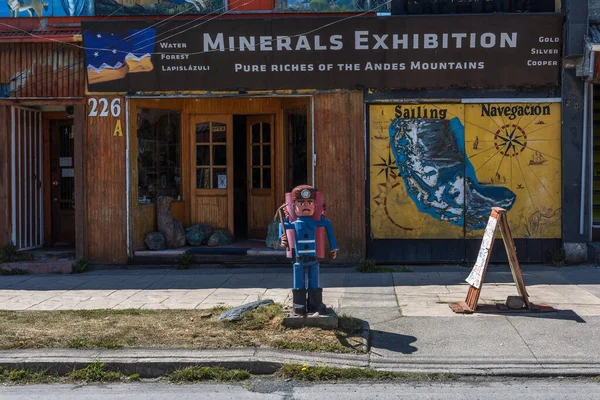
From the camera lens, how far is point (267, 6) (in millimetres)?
12203

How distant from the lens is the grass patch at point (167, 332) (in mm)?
7145

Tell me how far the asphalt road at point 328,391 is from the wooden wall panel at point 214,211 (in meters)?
7.28

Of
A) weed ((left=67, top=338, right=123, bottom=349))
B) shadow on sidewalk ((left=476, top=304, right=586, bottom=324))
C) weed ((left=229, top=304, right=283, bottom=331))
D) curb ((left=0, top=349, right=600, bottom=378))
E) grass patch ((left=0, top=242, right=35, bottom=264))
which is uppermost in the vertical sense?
grass patch ((left=0, top=242, right=35, bottom=264))

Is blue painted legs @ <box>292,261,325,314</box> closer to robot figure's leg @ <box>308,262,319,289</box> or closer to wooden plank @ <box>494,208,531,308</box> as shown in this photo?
robot figure's leg @ <box>308,262,319,289</box>

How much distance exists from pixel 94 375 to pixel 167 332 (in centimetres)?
117

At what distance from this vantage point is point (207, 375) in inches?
256

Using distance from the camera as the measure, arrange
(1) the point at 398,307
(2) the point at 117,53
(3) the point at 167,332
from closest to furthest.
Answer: (3) the point at 167,332 < (1) the point at 398,307 < (2) the point at 117,53

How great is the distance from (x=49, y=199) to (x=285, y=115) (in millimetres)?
5178

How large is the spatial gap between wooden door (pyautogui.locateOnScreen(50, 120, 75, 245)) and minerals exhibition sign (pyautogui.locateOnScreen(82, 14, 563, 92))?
2383 mm

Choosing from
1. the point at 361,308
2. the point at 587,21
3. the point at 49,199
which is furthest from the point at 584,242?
the point at 49,199

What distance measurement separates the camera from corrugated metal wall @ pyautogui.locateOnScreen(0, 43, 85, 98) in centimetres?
1209

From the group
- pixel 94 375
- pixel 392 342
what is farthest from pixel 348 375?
pixel 94 375

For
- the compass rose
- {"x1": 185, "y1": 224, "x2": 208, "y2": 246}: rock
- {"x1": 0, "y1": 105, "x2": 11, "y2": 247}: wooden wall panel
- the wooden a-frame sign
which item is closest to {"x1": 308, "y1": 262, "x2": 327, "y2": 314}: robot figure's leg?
the wooden a-frame sign

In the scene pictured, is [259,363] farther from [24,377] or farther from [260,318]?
[24,377]
